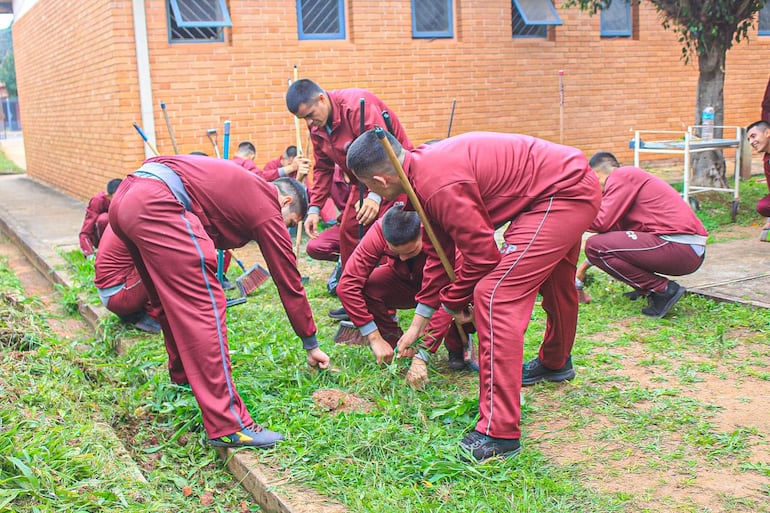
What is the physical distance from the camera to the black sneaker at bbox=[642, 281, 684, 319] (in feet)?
18.3

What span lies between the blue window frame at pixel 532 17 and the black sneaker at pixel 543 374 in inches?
344

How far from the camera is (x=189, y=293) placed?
3686 mm

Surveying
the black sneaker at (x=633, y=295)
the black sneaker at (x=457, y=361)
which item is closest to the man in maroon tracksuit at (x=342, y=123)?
A: the black sneaker at (x=457, y=361)

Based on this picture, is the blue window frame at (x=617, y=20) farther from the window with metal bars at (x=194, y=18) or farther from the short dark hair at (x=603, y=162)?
the short dark hair at (x=603, y=162)

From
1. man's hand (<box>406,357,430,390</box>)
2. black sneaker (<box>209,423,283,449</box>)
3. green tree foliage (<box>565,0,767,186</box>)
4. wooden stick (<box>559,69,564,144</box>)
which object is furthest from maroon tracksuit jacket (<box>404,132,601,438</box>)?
wooden stick (<box>559,69,564,144</box>)

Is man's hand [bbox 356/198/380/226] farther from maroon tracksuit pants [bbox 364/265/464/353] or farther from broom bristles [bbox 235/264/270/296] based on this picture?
broom bristles [bbox 235/264/270/296]

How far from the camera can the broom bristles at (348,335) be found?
5105 millimetres

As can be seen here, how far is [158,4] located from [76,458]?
763cm

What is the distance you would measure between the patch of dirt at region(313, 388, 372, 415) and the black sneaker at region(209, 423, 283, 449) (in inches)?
15.1

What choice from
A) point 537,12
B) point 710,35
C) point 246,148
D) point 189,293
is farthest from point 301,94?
point 537,12

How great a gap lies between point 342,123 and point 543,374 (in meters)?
2.49

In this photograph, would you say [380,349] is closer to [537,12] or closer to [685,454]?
[685,454]

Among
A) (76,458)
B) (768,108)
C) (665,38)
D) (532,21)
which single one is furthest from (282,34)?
(76,458)

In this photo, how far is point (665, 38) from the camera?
13.5 metres
